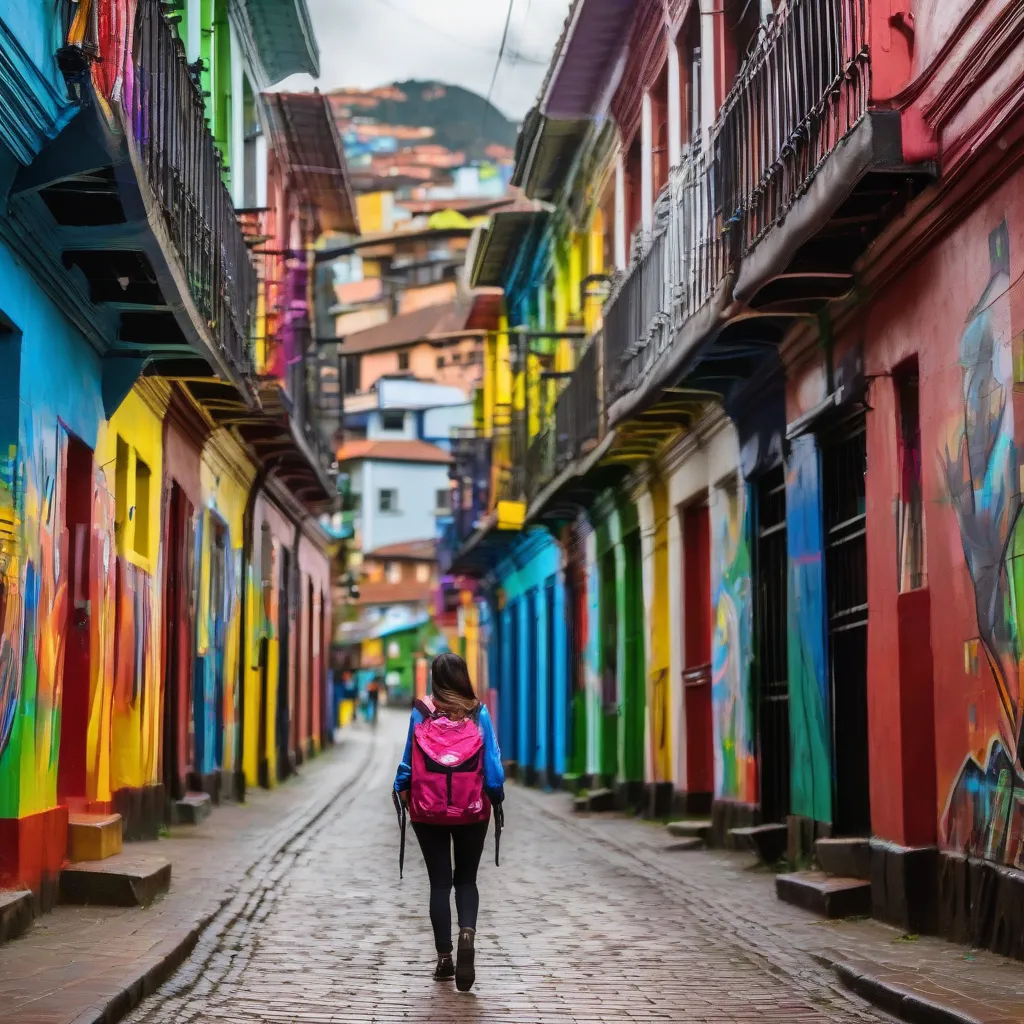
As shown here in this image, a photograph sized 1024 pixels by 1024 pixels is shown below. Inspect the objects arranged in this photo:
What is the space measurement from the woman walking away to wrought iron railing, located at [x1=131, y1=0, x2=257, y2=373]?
3.99 m

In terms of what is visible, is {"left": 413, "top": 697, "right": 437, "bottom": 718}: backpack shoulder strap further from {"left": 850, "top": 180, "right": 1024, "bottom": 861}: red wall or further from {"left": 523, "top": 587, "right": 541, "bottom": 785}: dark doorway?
{"left": 523, "top": 587, "right": 541, "bottom": 785}: dark doorway

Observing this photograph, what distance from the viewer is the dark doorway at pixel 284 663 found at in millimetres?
27516

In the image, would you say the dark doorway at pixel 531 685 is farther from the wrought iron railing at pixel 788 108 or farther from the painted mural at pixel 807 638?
the wrought iron railing at pixel 788 108

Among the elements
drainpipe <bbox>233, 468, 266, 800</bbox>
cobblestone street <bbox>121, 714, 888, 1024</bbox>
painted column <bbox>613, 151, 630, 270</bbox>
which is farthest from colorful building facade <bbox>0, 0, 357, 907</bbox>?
painted column <bbox>613, 151, 630, 270</bbox>

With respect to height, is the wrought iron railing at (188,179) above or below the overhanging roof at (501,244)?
below

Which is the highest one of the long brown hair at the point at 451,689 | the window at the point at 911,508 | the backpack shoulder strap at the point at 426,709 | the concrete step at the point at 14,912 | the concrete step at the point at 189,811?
the window at the point at 911,508

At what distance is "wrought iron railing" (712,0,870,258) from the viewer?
33.7 ft

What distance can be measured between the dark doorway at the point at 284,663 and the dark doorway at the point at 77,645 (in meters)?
14.6

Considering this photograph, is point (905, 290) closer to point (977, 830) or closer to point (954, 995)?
point (977, 830)

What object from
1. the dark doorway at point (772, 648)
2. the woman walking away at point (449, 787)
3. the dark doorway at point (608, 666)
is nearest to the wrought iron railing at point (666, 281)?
the dark doorway at point (772, 648)

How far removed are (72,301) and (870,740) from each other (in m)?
5.45

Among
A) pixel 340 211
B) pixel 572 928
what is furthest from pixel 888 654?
pixel 340 211

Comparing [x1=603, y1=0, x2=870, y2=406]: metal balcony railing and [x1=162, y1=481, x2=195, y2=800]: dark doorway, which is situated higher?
[x1=603, y1=0, x2=870, y2=406]: metal balcony railing

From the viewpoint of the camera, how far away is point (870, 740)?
11.4m
